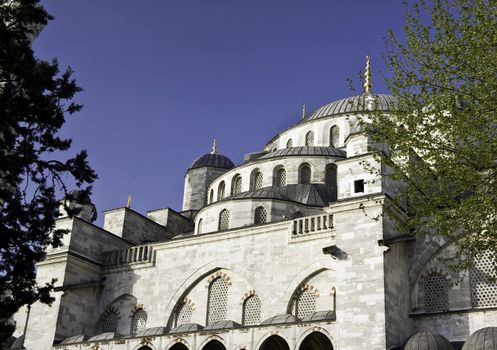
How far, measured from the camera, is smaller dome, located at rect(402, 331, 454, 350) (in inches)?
608

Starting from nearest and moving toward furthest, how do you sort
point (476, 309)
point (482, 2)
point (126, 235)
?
point (482, 2) < point (476, 309) < point (126, 235)

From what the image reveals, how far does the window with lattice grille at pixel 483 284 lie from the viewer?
17.5m

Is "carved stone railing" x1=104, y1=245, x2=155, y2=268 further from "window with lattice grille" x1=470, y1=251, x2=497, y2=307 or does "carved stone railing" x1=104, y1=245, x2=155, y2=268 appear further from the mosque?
"window with lattice grille" x1=470, y1=251, x2=497, y2=307

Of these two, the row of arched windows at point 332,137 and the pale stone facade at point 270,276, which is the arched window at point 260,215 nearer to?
the pale stone facade at point 270,276

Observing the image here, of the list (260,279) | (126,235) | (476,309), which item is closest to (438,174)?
(476,309)

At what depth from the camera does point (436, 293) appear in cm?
1816

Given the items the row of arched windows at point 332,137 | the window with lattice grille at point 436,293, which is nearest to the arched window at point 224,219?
the row of arched windows at point 332,137

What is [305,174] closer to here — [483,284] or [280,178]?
[280,178]

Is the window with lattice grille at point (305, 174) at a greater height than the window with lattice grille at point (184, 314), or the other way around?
the window with lattice grille at point (305, 174)

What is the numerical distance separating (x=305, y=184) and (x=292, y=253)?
19.8 ft

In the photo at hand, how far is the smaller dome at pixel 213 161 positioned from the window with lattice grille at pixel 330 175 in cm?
1064

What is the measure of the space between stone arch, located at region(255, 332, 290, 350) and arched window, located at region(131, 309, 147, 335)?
523cm

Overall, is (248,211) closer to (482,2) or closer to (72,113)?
(72,113)

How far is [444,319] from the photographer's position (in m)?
17.5
